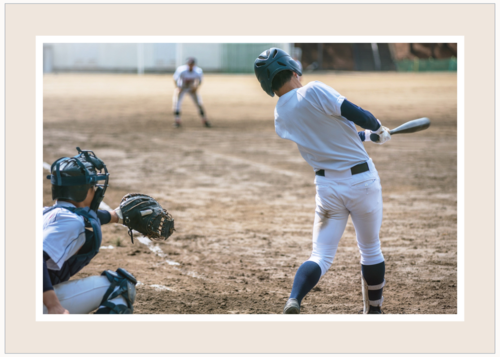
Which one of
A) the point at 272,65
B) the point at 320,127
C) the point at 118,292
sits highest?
→ the point at 272,65

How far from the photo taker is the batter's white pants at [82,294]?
9.43 feet

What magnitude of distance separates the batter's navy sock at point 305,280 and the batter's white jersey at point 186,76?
12412mm

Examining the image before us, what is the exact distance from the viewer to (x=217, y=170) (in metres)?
9.57

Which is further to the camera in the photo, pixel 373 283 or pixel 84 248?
pixel 373 283

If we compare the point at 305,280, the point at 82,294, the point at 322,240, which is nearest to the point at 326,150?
the point at 322,240

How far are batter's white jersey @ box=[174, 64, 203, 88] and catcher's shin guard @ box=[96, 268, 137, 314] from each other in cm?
1245

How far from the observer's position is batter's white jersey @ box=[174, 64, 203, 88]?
15070 millimetres

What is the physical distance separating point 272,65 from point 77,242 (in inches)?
59.8

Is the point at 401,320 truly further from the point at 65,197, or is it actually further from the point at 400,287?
the point at 65,197

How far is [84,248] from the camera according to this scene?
112 inches

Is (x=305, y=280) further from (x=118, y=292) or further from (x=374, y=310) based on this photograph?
(x=118, y=292)

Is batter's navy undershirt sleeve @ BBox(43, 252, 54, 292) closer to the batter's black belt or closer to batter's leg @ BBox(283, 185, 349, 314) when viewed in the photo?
batter's leg @ BBox(283, 185, 349, 314)

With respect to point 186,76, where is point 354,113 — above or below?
below

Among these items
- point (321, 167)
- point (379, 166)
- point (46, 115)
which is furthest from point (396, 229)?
point (46, 115)
